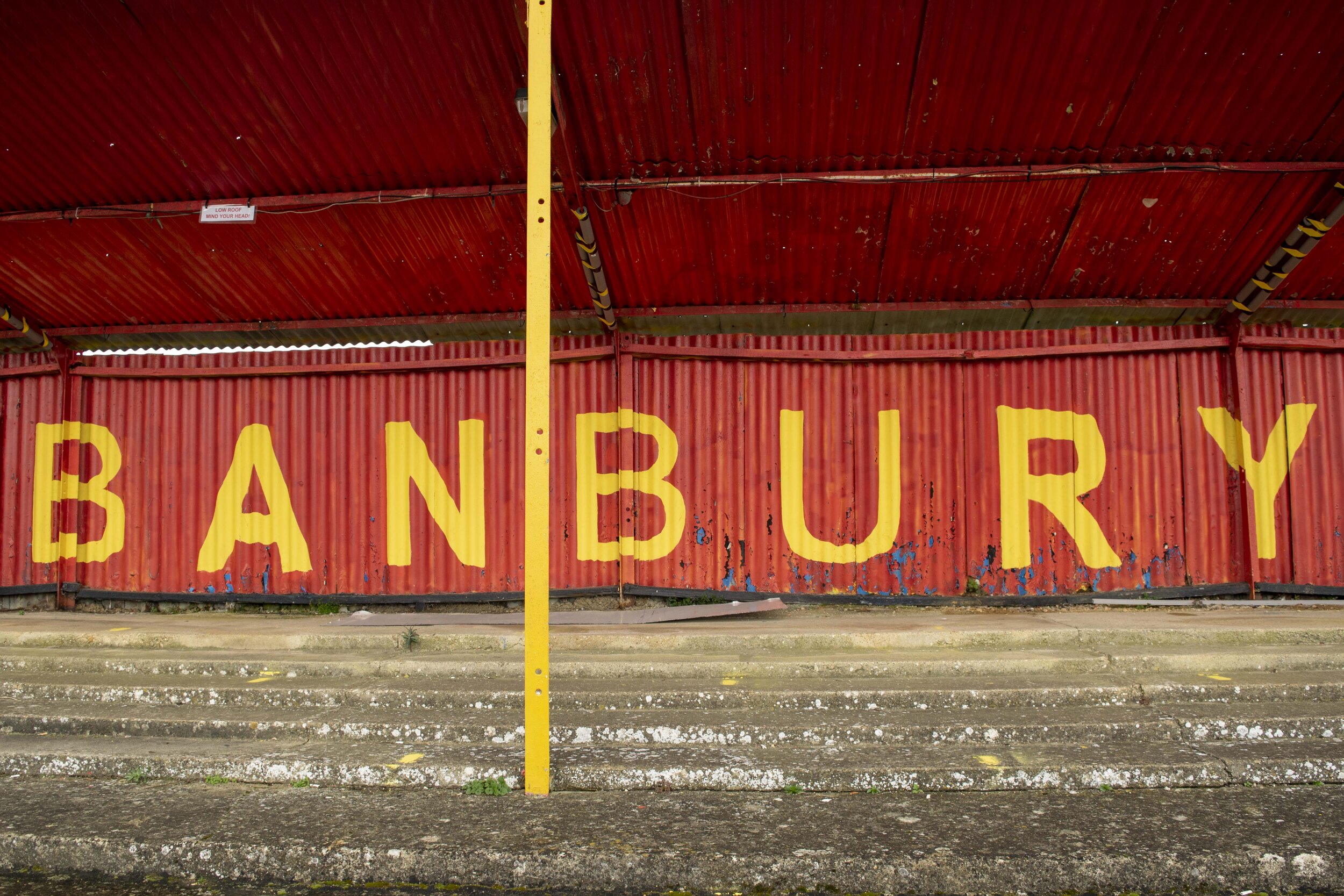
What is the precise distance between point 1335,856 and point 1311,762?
918 millimetres

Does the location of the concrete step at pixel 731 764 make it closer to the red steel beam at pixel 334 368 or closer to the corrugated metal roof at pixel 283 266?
the red steel beam at pixel 334 368

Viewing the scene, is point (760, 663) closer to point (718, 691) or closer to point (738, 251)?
point (718, 691)

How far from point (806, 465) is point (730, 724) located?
12.2 ft

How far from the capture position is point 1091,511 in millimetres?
7074

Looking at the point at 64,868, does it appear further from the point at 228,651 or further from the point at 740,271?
the point at 740,271

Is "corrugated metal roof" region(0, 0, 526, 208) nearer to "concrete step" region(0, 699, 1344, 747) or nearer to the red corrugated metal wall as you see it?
the red corrugated metal wall

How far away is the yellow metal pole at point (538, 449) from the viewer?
3254 millimetres

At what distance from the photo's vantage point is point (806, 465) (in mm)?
7238

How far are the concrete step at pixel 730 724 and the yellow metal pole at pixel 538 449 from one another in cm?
61

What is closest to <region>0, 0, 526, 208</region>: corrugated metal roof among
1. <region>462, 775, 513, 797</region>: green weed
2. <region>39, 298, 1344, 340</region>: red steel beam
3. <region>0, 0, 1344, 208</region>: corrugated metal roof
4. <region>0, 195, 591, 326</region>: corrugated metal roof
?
<region>0, 0, 1344, 208</region>: corrugated metal roof

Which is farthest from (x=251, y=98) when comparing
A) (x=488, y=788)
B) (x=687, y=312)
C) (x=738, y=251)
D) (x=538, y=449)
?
(x=488, y=788)

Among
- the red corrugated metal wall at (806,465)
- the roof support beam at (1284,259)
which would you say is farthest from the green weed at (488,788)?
the roof support beam at (1284,259)

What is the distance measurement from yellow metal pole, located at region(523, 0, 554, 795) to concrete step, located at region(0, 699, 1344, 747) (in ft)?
2.00

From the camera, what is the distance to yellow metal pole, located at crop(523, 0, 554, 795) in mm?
3254
